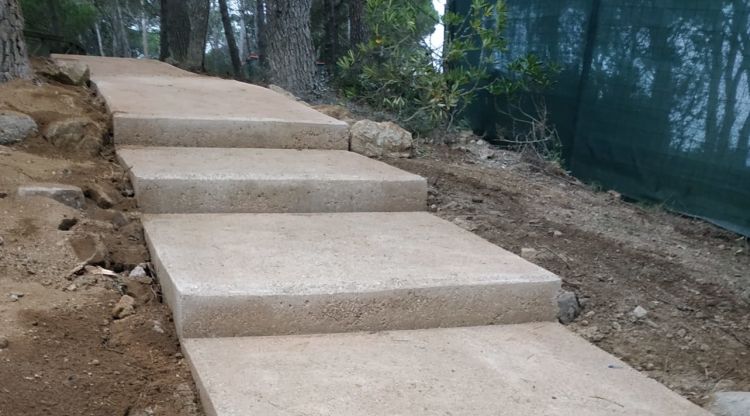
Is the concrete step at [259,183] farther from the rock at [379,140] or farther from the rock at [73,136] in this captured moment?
the rock at [379,140]

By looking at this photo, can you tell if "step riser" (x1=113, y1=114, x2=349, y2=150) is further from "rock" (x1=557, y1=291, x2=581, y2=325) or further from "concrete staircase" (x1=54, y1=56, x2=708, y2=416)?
"rock" (x1=557, y1=291, x2=581, y2=325)

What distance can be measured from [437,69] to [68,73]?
2.94 m

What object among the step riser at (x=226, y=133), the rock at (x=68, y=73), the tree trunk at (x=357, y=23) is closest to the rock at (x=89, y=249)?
the step riser at (x=226, y=133)

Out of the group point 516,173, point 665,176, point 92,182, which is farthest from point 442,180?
point 92,182

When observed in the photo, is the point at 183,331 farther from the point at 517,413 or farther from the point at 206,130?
the point at 206,130

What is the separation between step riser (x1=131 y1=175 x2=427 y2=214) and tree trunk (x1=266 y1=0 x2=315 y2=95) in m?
3.91

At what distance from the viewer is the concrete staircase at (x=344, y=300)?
2.03m

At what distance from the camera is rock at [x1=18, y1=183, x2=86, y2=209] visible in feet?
9.37

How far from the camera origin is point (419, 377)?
6.93 ft

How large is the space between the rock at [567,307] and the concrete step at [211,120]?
1864 millimetres

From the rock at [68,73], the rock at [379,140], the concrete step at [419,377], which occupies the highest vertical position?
Result: the rock at [68,73]

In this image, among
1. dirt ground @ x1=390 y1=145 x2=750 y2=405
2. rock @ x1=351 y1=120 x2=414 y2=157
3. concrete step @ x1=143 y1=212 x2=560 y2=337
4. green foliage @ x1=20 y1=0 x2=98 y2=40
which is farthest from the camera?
green foliage @ x1=20 y1=0 x2=98 y2=40

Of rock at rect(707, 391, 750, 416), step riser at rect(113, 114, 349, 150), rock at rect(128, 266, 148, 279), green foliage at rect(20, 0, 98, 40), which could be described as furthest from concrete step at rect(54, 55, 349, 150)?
green foliage at rect(20, 0, 98, 40)

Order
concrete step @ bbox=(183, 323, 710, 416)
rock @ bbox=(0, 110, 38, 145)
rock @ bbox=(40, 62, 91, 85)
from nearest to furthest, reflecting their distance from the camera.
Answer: concrete step @ bbox=(183, 323, 710, 416), rock @ bbox=(0, 110, 38, 145), rock @ bbox=(40, 62, 91, 85)
